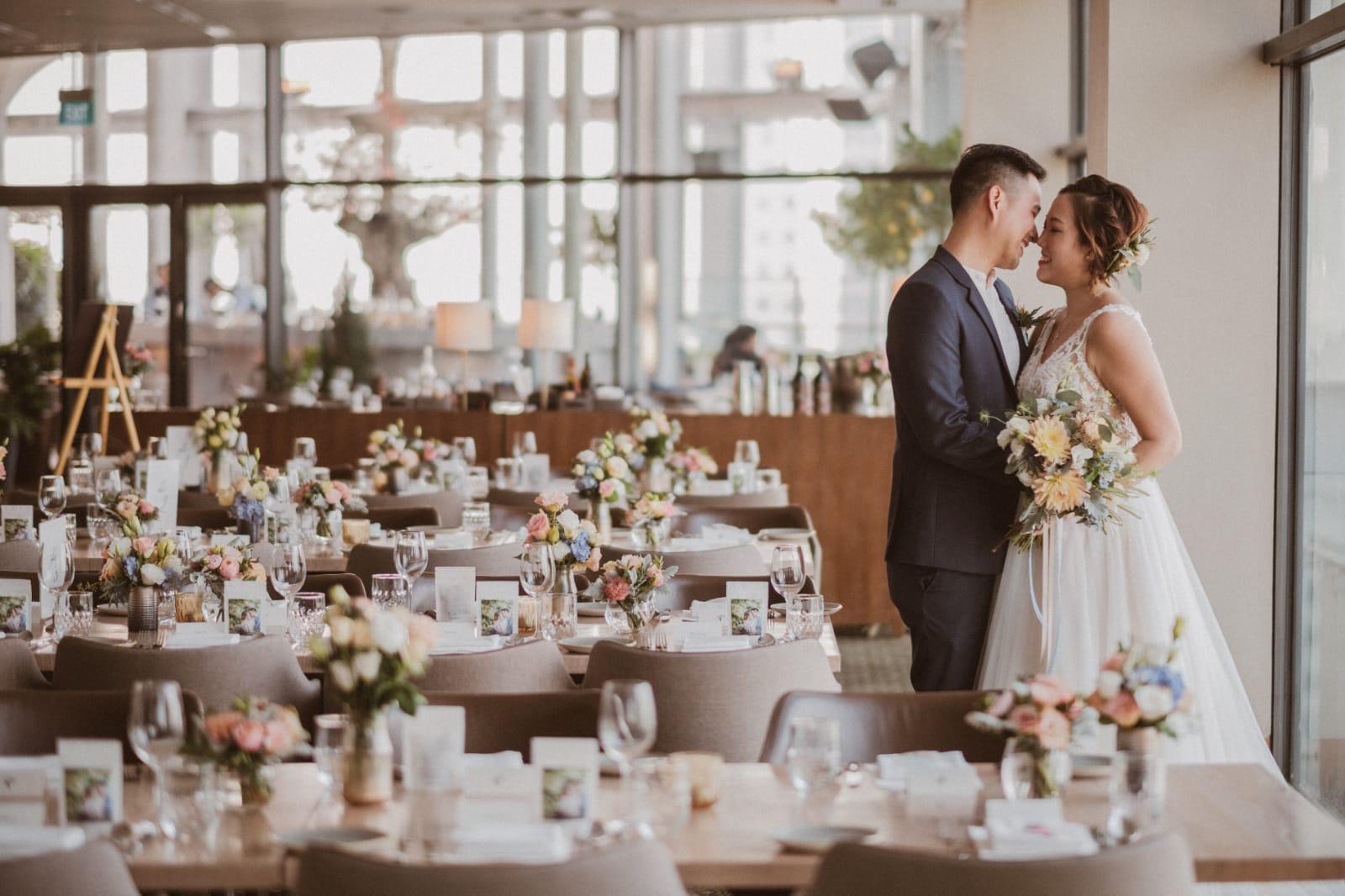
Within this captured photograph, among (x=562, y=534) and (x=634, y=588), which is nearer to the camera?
(x=634, y=588)

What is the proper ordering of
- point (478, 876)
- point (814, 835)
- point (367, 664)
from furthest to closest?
point (367, 664) < point (814, 835) < point (478, 876)

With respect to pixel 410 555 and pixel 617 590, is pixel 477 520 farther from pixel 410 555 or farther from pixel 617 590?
pixel 617 590

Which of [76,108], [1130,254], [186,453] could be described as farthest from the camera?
[76,108]

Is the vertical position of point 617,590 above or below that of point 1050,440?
below

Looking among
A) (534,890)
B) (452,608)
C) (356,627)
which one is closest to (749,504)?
(452,608)

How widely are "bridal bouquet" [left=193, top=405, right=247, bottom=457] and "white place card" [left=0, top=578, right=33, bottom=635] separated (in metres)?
3.23

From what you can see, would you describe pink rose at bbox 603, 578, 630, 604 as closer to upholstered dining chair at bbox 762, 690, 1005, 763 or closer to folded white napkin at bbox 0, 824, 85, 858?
upholstered dining chair at bbox 762, 690, 1005, 763

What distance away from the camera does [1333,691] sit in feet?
16.7

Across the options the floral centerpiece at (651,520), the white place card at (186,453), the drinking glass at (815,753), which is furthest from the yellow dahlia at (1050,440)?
the white place card at (186,453)

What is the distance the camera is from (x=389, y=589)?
3.83 m

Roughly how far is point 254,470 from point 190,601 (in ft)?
7.02

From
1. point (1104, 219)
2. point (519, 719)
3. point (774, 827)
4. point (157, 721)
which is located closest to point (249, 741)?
point (157, 721)

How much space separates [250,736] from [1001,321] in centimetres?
252

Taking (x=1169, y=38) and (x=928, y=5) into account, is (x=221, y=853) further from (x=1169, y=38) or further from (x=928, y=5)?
(x=928, y=5)
